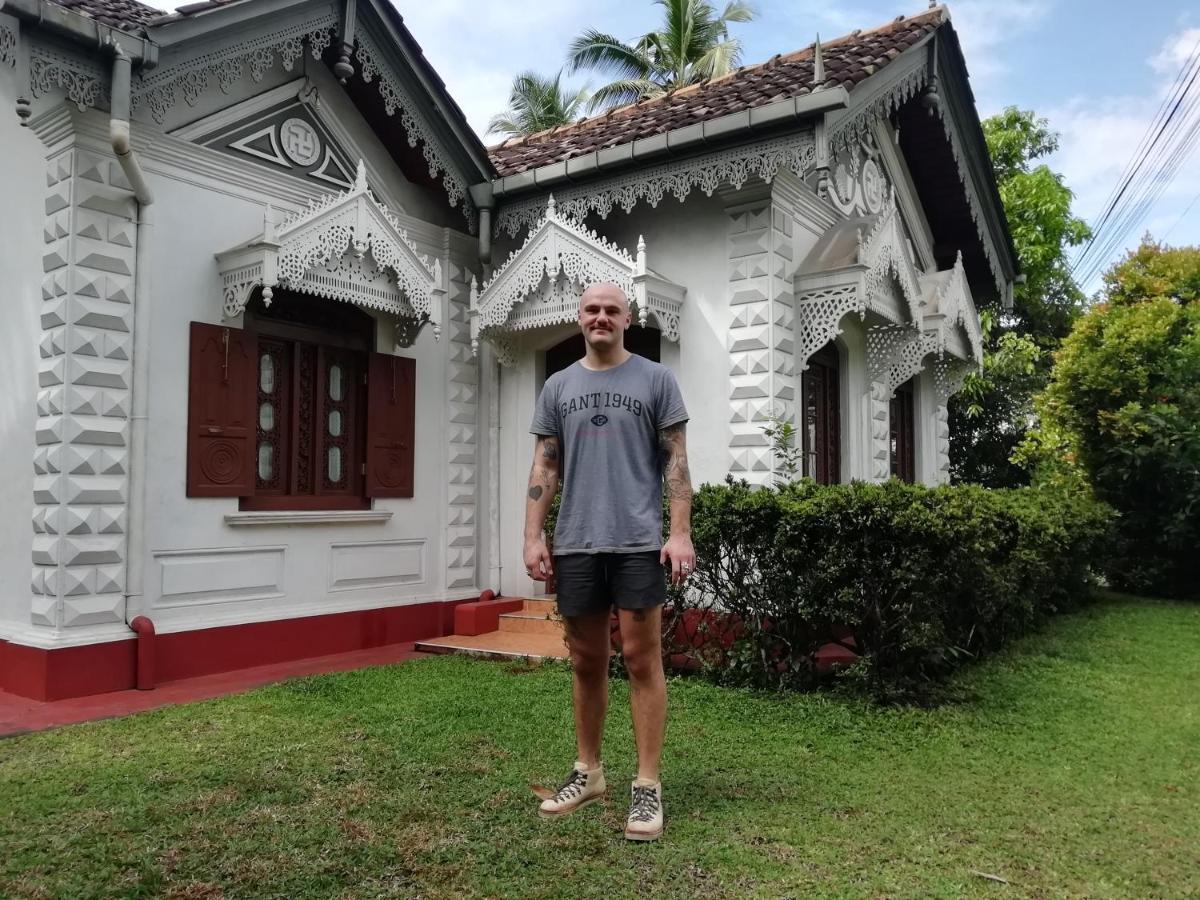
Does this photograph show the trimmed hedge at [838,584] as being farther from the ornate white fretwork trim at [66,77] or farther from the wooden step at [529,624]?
the ornate white fretwork trim at [66,77]

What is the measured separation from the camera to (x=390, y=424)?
770cm

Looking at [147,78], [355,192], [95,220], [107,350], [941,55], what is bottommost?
[107,350]

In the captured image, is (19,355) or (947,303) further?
(947,303)

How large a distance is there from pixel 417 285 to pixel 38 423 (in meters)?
2.81

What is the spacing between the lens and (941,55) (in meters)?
8.88

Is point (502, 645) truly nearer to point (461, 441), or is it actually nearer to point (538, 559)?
point (461, 441)

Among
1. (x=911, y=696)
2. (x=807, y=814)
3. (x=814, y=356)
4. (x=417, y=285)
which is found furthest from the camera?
(x=814, y=356)

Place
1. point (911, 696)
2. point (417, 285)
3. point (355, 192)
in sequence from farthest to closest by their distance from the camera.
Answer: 1. point (417, 285)
2. point (355, 192)
3. point (911, 696)

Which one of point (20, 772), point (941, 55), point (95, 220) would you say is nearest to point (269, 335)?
point (95, 220)

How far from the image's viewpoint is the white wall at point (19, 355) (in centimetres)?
597

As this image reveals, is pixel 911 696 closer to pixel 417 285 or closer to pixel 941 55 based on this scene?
pixel 417 285

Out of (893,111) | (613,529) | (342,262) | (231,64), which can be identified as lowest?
(613,529)

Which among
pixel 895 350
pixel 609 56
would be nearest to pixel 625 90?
pixel 609 56

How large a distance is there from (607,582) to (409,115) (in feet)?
17.7
